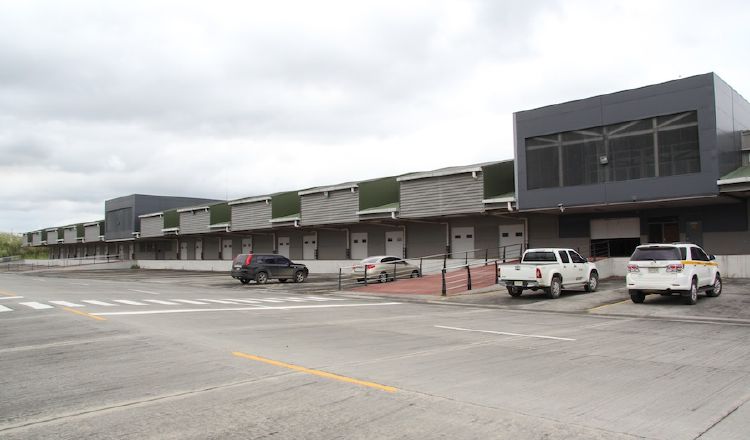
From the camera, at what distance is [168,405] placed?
591 centimetres

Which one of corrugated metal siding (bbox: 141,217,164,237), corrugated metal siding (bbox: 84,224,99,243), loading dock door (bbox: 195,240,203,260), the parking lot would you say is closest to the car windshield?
the parking lot

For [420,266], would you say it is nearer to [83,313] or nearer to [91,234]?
[83,313]

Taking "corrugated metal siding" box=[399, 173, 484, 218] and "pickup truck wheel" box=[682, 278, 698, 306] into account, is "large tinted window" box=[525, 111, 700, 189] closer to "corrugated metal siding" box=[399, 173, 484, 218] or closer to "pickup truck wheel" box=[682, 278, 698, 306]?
"corrugated metal siding" box=[399, 173, 484, 218]

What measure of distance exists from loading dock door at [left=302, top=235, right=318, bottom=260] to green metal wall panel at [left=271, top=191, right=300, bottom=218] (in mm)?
2920

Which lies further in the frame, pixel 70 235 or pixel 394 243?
pixel 70 235

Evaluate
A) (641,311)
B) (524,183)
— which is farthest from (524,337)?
(524,183)

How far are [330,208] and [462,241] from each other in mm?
10844

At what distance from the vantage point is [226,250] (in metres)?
59.2

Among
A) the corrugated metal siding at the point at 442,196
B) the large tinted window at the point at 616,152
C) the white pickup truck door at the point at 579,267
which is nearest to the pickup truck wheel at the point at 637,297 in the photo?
the white pickup truck door at the point at 579,267

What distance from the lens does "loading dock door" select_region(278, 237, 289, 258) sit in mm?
50844

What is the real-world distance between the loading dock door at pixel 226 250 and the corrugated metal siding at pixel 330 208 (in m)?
17.9

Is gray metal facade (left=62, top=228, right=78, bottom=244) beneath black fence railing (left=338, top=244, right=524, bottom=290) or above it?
above

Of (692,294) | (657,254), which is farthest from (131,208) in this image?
(692,294)

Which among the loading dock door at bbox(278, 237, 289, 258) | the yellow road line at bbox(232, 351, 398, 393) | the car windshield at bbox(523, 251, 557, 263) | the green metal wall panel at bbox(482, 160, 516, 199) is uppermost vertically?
the green metal wall panel at bbox(482, 160, 516, 199)
